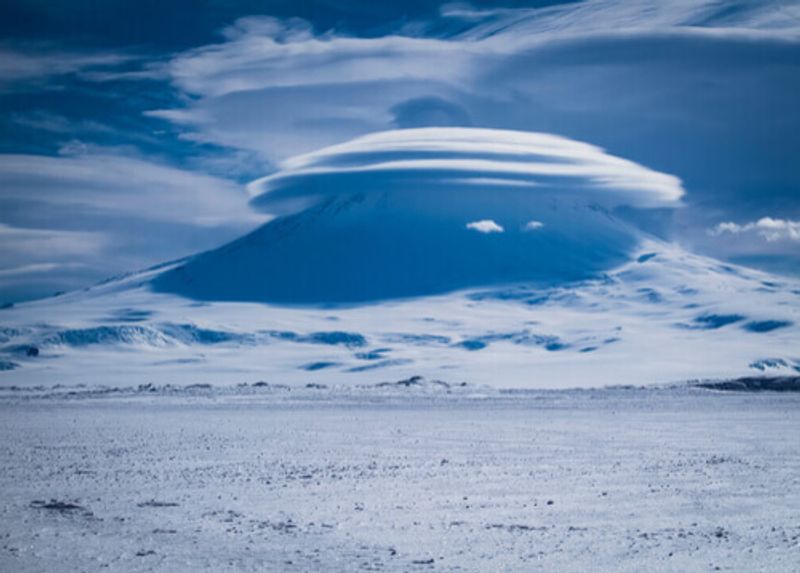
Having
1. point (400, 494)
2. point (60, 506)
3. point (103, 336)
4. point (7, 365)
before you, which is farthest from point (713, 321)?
point (60, 506)

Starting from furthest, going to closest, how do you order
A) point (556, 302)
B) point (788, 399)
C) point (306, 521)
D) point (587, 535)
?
point (556, 302)
point (788, 399)
point (306, 521)
point (587, 535)

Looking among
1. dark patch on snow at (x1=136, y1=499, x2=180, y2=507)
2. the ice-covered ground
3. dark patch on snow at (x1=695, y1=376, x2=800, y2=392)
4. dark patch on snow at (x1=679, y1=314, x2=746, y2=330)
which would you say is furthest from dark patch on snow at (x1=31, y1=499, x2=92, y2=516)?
dark patch on snow at (x1=679, y1=314, x2=746, y2=330)

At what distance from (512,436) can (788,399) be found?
27.4 metres

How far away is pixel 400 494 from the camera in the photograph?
19328mm

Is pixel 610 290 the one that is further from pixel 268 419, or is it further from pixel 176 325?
pixel 268 419

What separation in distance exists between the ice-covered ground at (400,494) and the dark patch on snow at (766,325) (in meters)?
116

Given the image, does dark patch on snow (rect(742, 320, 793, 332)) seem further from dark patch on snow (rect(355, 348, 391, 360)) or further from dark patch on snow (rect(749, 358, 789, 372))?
dark patch on snow (rect(355, 348, 391, 360))

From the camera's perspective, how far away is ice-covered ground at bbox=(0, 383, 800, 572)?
547 inches

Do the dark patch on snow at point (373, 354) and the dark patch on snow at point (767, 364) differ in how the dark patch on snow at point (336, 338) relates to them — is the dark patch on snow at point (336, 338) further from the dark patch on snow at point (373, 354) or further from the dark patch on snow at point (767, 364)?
the dark patch on snow at point (767, 364)

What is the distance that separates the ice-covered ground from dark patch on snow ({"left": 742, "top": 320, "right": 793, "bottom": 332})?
116486 mm

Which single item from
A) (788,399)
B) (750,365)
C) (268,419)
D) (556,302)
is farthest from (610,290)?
(268,419)

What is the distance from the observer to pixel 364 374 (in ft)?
413

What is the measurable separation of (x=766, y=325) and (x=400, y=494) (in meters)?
141

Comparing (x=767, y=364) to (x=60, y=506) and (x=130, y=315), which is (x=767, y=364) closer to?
(x=130, y=315)
